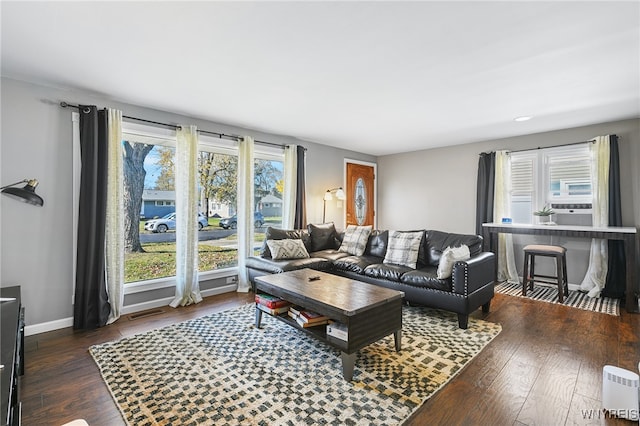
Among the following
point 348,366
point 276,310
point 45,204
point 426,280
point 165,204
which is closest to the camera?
point 348,366

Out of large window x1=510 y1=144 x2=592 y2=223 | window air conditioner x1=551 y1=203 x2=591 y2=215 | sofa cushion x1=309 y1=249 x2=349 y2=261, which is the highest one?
large window x1=510 y1=144 x2=592 y2=223

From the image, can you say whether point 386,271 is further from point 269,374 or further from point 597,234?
point 597,234

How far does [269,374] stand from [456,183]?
4936 mm

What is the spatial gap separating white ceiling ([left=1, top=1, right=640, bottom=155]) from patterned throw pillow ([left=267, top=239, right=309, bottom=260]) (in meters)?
1.81

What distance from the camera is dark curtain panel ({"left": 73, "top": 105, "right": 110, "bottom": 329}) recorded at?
307cm

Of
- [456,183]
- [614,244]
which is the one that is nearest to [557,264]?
[614,244]

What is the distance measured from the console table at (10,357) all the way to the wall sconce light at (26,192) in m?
0.80

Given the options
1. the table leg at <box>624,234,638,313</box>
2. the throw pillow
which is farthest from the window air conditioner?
the throw pillow

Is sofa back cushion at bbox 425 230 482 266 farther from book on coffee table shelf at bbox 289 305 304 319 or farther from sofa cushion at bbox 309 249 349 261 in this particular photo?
book on coffee table shelf at bbox 289 305 304 319

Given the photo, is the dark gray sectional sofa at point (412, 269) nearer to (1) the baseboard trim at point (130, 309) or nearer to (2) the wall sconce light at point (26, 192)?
(1) the baseboard trim at point (130, 309)

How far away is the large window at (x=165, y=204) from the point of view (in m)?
3.68

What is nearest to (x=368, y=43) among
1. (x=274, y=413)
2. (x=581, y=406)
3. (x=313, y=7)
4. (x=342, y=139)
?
(x=313, y=7)

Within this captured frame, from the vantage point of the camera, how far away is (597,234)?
3.79m

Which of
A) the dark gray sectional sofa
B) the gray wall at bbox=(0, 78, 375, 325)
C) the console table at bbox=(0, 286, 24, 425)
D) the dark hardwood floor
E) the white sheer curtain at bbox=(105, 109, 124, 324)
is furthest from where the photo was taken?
the white sheer curtain at bbox=(105, 109, 124, 324)
